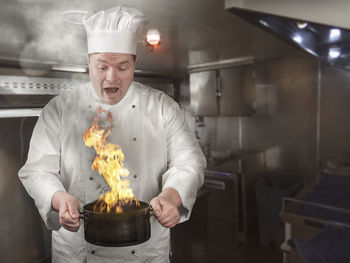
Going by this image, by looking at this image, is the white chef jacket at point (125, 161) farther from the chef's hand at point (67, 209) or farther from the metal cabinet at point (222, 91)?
the metal cabinet at point (222, 91)

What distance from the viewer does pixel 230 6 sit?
2.76 ft

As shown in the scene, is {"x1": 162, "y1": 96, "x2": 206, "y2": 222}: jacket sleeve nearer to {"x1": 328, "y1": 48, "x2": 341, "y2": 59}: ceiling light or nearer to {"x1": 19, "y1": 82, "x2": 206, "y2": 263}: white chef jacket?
{"x1": 19, "y1": 82, "x2": 206, "y2": 263}: white chef jacket

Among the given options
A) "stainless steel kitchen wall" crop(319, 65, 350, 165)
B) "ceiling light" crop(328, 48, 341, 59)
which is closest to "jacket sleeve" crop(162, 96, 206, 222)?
"ceiling light" crop(328, 48, 341, 59)

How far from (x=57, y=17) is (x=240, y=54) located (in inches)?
39.5

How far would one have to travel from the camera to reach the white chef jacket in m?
0.78

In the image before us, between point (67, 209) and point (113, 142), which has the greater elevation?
point (113, 142)

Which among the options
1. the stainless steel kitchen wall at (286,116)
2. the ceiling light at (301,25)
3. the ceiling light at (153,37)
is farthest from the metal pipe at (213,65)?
the stainless steel kitchen wall at (286,116)

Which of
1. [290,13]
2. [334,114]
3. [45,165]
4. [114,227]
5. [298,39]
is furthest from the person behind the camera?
[334,114]

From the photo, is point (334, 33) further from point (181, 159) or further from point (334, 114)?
point (334, 114)

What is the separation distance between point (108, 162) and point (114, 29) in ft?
1.24

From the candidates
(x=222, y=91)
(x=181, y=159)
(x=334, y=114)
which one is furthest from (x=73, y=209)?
(x=334, y=114)

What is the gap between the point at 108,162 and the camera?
0.84 m

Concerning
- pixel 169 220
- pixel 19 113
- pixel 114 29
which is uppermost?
pixel 114 29

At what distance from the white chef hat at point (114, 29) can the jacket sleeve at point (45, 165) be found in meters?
0.20
